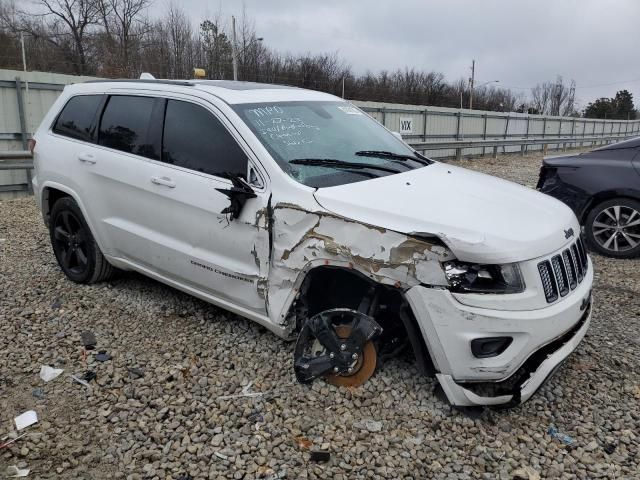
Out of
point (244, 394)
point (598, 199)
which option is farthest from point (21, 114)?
point (598, 199)

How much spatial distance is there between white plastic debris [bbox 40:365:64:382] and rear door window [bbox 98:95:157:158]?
1643 millimetres

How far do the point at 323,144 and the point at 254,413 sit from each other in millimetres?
1813

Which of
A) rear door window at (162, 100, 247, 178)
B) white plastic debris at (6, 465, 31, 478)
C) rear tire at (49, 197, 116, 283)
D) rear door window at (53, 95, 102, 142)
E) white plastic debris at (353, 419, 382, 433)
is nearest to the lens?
white plastic debris at (6, 465, 31, 478)

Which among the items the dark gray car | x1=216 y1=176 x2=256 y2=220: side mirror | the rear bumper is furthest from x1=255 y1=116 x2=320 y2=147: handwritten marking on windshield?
the dark gray car

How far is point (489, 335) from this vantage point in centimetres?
272

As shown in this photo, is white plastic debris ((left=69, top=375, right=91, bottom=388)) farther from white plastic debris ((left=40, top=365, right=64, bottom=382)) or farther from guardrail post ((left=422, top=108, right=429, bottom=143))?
guardrail post ((left=422, top=108, right=429, bottom=143))

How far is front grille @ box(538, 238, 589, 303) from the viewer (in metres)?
2.87

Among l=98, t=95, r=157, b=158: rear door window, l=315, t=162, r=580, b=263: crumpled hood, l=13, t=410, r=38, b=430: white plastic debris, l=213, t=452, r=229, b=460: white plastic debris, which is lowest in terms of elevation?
l=213, t=452, r=229, b=460: white plastic debris

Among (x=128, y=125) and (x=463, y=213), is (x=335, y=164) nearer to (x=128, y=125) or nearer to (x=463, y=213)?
(x=463, y=213)

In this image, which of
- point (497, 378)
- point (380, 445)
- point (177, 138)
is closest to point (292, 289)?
point (380, 445)

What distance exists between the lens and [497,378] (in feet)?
9.24

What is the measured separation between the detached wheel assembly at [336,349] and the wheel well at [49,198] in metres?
2.96

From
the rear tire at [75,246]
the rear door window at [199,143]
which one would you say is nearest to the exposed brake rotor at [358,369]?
the rear door window at [199,143]

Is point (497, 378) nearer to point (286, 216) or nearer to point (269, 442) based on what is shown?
point (269, 442)
